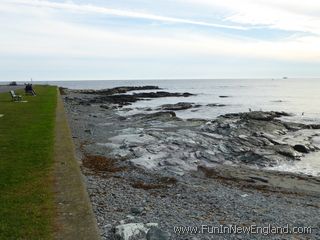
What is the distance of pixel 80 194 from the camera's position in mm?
7438

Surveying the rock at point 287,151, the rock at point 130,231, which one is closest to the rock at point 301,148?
the rock at point 287,151

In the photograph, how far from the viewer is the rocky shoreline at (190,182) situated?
822cm

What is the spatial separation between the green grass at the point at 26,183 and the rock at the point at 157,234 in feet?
6.09

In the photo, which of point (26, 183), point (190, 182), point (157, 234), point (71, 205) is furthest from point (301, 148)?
point (71, 205)

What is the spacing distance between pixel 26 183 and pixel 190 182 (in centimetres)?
580

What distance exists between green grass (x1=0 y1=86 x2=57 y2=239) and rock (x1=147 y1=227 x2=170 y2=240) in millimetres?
1857

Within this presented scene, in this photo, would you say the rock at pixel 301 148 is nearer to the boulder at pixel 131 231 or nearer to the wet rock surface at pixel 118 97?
the boulder at pixel 131 231

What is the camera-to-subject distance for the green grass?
5.93 meters

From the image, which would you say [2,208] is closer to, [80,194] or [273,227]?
[80,194]

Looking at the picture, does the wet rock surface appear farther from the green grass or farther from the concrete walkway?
the concrete walkway

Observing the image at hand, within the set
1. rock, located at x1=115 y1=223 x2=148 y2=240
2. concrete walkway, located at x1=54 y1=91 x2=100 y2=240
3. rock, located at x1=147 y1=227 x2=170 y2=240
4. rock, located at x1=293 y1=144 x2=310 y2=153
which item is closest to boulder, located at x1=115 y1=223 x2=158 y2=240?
rock, located at x1=115 y1=223 x2=148 y2=240

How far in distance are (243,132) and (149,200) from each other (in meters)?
15.8

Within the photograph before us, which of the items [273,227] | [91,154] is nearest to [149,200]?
[273,227]

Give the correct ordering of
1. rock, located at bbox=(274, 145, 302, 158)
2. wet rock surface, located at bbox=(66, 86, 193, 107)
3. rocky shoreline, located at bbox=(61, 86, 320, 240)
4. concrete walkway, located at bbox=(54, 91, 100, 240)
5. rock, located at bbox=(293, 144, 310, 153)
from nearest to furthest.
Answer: concrete walkway, located at bbox=(54, 91, 100, 240) < rocky shoreline, located at bbox=(61, 86, 320, 240) < rock, located at bbox=(274, 145, 302, 158) < rock, located at bbox=(293, 144, 310, 153) < wet rock surface, located at bbox=(66, 86, 193, 107)
